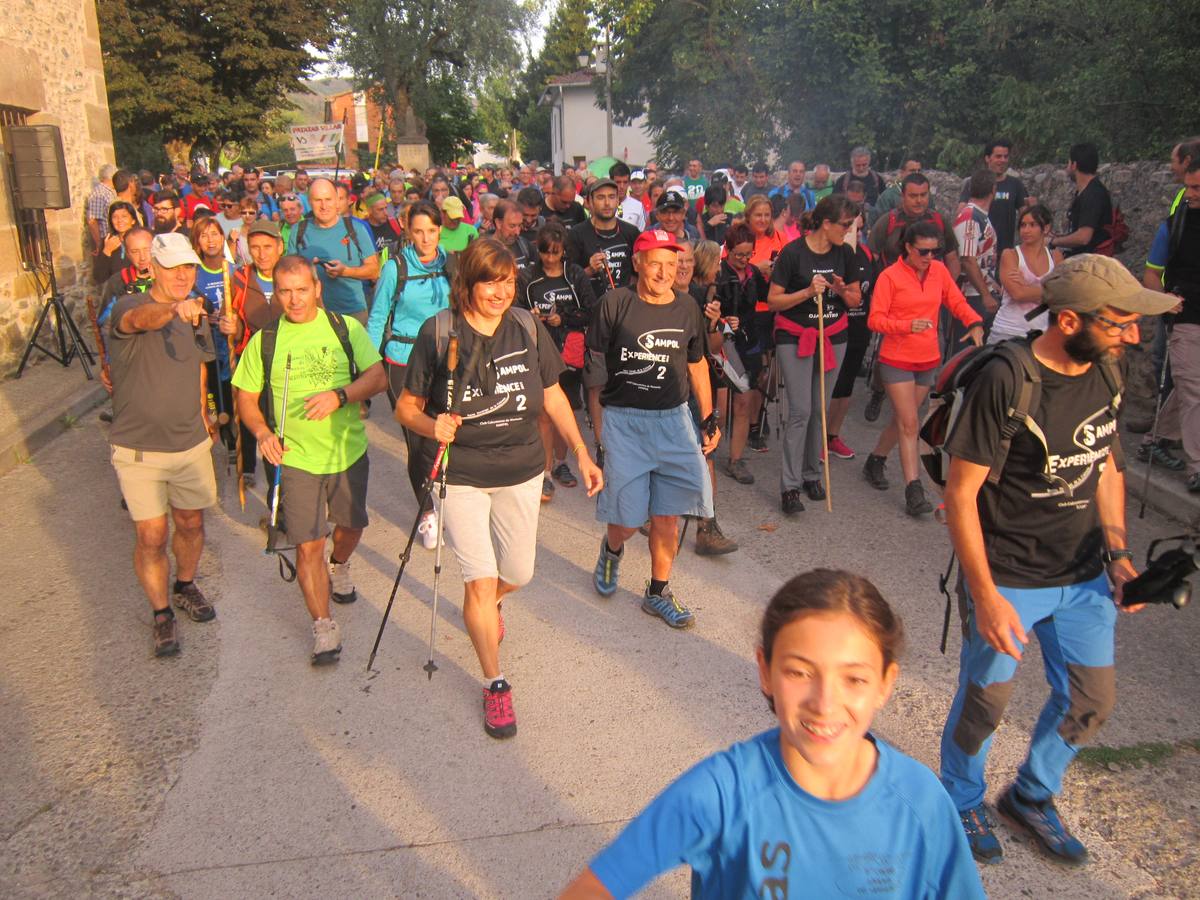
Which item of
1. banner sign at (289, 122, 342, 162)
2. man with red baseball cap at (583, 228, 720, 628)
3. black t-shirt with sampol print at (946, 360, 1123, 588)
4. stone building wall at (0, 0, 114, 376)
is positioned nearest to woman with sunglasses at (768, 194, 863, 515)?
man with red baseball cap at (583, 228, 720, 628)

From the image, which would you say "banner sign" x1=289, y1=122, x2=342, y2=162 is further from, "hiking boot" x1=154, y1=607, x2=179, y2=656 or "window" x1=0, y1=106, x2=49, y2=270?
"hiking boot" x1=154, y1=607, x2=179, y2=656

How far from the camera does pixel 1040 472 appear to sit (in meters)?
2.92

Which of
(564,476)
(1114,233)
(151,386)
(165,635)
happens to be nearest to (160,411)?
Result: (151,386)

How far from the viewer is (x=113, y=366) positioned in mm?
4602

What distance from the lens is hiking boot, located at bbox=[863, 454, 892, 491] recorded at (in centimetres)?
690

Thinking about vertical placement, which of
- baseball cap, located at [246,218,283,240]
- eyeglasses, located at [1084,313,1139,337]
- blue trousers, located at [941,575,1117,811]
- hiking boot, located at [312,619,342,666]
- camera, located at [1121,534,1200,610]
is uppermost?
baseball cap, located at [246,218,283,240]

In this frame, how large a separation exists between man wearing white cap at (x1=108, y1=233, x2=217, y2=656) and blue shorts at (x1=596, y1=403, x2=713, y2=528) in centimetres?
200

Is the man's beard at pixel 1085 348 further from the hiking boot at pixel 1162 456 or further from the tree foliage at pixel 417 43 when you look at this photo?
the tree foliage at pixel 417 43

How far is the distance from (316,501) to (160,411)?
35.8 inches

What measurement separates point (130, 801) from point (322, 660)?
3.58ft

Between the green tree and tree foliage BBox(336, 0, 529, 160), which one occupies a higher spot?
tree foliage BBox(336, 0, 529, 160)

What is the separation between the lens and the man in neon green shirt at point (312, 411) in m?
4.35

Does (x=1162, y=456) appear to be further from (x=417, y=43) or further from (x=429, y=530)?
(x=417, y=43)

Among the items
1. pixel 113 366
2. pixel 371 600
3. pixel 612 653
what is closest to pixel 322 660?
pixel 371 600
